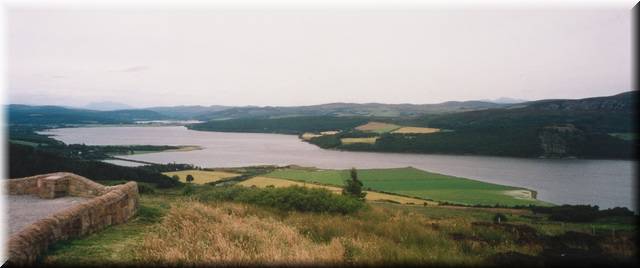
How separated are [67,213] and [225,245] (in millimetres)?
2297

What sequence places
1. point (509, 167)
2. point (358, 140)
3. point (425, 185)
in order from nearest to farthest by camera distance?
1. point (425, 185)
2. point (509, 167)
3. point (358, 140)

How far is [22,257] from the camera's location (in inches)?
187

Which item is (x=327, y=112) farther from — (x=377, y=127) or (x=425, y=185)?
(x=425, y=185)

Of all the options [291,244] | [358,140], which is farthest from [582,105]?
[291,244]

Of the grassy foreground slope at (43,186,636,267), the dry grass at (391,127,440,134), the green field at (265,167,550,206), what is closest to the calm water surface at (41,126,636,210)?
the green field at (265,167,550,206)

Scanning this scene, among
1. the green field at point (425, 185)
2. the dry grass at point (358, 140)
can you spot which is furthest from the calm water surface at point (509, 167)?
the dry grass at point (358, 140)

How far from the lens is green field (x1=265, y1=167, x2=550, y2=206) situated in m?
35.1

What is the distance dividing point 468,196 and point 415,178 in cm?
931

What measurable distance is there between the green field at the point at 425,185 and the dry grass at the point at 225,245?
94.1 feet

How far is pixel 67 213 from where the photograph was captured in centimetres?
588

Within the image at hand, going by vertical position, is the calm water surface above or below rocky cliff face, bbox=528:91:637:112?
below

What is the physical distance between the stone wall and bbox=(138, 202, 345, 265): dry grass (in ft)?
2.90

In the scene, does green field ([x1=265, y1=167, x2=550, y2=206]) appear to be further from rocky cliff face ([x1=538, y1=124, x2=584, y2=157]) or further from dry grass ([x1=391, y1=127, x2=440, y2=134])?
dry grass ([x1=391, y1=127, x2=440, y2=134])

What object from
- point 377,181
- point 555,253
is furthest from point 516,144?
point 555,253
